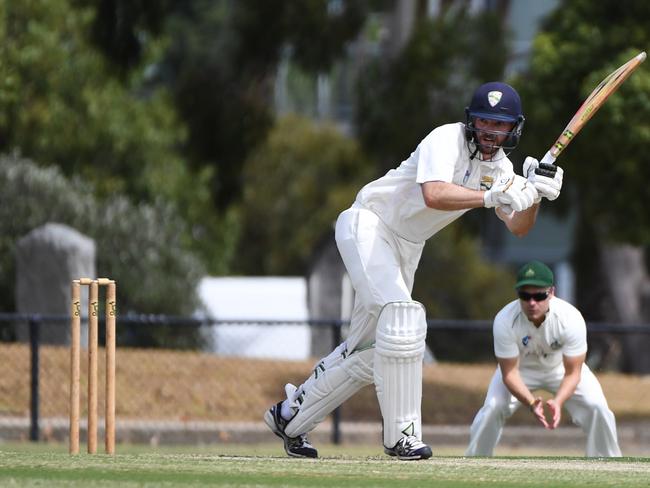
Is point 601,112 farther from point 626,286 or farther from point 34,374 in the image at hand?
point 626,286

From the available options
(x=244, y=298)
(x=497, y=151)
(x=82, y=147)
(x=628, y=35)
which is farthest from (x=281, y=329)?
(x=497, y=151)

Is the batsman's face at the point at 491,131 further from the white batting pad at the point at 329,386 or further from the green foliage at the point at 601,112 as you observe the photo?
the green foliage at the point at 601,112

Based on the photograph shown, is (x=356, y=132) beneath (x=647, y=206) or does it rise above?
above

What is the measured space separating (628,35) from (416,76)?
173 inches

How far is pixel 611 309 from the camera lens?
869 inches

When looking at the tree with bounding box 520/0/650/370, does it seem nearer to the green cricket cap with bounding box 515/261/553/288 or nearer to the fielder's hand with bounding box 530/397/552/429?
the green cricket cap with bounding box 515/261/553/288

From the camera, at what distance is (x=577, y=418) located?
9.47 metres

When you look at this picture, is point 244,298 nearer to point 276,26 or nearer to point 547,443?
point 276,26

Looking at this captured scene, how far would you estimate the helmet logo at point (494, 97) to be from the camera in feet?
23.9

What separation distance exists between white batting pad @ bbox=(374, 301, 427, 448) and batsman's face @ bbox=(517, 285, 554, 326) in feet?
6.96

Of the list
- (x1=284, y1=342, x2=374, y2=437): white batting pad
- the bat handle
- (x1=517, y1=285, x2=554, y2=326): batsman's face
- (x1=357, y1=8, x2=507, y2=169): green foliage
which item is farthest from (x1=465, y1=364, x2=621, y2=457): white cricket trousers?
(x1=357, y1=8, x2=507, y2=169): green foliage

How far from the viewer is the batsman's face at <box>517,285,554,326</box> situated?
361 inches

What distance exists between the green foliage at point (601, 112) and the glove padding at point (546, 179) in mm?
7690

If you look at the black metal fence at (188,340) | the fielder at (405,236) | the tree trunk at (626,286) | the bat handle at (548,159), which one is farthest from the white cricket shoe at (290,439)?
the tree trunk at (626,286)
